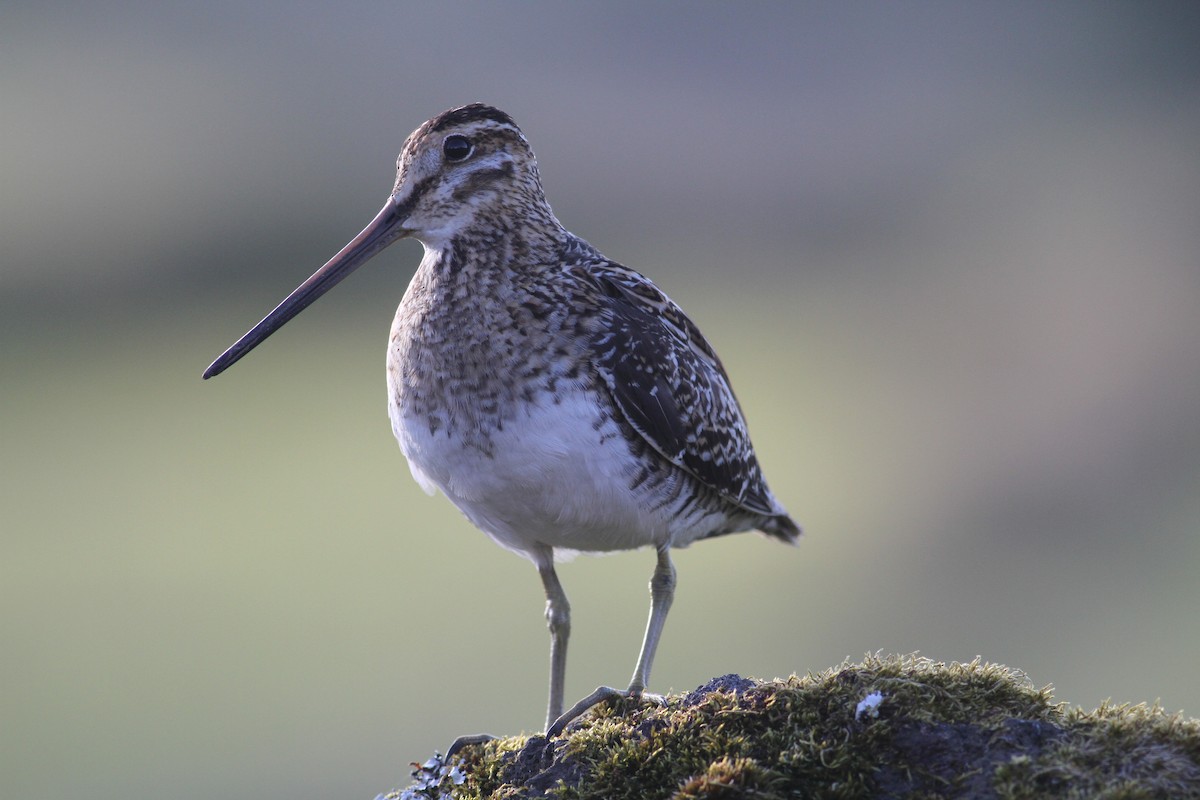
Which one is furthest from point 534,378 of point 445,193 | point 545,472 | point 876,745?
point 876,745

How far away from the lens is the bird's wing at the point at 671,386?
429 centimetres

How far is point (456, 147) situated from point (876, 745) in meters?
2.41

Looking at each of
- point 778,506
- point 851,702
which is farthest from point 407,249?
point 851,702

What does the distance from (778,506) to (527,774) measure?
1956 mm

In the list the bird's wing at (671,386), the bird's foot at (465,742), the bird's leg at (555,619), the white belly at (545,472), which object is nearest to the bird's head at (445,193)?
the bird's wing at (671,386)

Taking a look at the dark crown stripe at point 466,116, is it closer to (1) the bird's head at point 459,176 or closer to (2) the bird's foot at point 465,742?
(1) the bird's head at point 459,176

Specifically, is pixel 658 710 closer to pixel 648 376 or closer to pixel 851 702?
pixel 851 702

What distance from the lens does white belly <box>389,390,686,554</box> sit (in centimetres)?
407

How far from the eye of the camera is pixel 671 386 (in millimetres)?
4465

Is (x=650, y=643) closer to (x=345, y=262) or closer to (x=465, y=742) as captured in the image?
(x=465, y=742)

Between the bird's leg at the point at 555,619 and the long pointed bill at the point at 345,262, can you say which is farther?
the bird's leg at the point at 555,619

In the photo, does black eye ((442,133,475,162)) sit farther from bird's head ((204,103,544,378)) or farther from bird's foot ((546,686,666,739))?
bird's foot ((546,686,666,739))

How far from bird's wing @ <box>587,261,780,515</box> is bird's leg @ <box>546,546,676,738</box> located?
35 centimetres

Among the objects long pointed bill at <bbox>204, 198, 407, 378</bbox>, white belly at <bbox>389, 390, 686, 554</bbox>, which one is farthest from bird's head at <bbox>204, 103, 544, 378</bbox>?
white belly at <bbox>389, 390, 686, 554</bbox>
